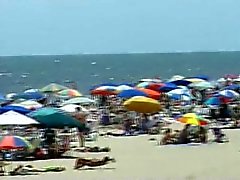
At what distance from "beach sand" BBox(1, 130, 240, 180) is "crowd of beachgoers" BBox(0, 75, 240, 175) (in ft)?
1.54

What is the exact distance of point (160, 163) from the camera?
54.8 ft

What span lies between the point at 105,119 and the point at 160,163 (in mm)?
9517

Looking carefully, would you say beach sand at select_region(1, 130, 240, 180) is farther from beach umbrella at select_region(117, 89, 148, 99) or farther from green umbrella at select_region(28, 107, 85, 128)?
beach umbrella at select_region(117, 89, 148, 99)

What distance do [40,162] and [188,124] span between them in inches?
190

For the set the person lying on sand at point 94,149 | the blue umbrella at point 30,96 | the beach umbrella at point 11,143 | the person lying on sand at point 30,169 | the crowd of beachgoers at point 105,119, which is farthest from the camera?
the blue umbrella at point 30,96

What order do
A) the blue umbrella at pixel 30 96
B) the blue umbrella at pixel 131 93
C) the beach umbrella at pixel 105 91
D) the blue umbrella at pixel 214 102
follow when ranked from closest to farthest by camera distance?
the blue umbrella at pixel 131 93 < the blue umbrella at pixel 214 102 < the beach umbrella at pixel 105 91 < the blue umbrella at pixel 30 96

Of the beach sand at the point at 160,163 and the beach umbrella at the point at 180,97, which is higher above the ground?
the beach umbrella at the point at 180,97

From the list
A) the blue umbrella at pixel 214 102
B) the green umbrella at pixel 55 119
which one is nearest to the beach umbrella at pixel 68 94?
the blue umbrella at pixel 214 102

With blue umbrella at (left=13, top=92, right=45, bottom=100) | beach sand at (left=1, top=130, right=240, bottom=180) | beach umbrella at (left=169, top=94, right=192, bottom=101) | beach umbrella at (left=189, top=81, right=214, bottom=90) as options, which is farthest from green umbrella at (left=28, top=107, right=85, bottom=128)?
beach umbrella at (left=189, top=81, right=214, bottom=90)

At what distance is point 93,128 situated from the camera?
2458 cm

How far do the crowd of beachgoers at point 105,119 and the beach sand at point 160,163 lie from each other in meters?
0.47

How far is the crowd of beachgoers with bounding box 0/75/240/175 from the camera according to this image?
702 inches

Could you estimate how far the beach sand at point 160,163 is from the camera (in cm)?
1504

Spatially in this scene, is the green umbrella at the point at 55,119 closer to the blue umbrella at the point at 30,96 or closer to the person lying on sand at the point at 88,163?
the person lying on sand at the point at 88,163
